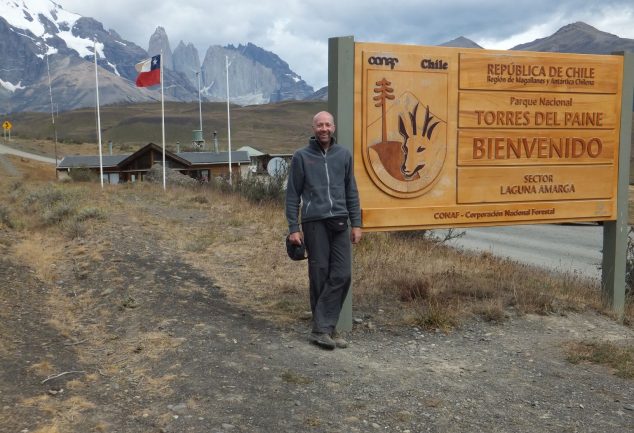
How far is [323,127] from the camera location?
15.6 ft

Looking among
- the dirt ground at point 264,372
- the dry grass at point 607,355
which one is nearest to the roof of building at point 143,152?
the dirt ground at point 264,372

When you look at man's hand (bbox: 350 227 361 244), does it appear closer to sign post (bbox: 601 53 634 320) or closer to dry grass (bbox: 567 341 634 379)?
dry grass (bbox: 567 341 634 379)

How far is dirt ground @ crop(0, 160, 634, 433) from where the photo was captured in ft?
11.6

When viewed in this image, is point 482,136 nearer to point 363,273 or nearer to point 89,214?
point 363,273

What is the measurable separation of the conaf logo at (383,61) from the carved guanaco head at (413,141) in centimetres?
46

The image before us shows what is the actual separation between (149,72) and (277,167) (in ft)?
30.4

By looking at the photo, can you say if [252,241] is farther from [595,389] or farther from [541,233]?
[541,233]

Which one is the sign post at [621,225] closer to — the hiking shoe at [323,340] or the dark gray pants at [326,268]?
the dark gray pants at [326,268]

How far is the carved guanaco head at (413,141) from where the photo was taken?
217 inches

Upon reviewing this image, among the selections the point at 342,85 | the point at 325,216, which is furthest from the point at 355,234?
the point at 342,85

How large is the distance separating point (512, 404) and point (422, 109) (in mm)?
2806

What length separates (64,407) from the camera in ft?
11.6

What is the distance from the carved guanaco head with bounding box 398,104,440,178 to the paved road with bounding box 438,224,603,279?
643 cm

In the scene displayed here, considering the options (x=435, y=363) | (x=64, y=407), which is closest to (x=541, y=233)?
(x=435, y=363)
